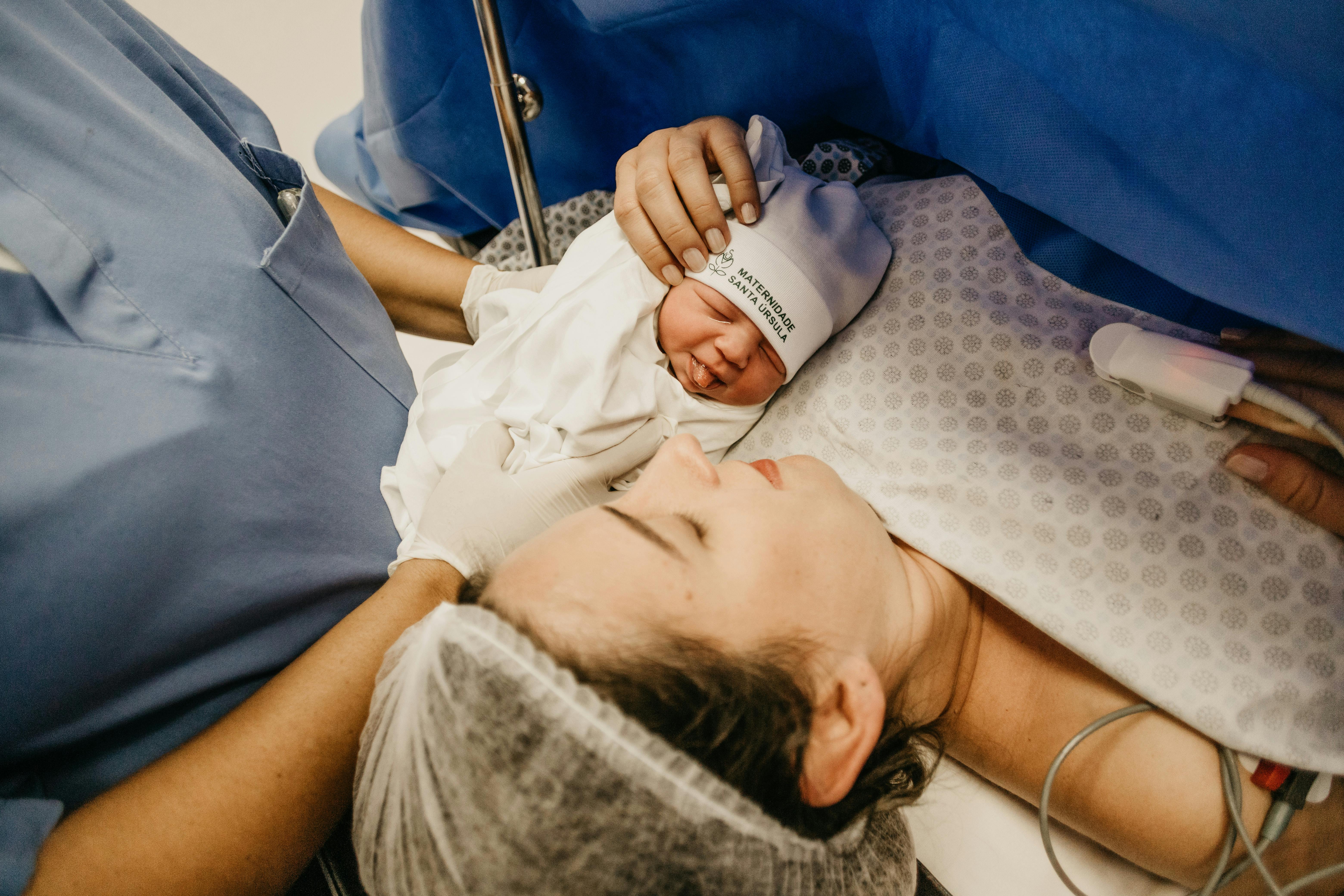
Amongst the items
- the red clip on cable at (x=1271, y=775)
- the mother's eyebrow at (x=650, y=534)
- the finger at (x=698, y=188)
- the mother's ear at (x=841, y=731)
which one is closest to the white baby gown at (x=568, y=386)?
the finger at (x=698, y=188)

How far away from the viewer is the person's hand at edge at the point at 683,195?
92 centimetres

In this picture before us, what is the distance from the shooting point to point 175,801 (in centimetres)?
59

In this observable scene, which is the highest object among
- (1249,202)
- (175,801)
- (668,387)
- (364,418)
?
(1249,202)

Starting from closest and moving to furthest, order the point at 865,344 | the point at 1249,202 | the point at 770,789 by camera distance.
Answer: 1. the point at 1249,202
2. the point at 770,789
3. the point at 865,344

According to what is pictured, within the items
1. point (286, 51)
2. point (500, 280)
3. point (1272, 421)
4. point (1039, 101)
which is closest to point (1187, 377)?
point (1272, 421)

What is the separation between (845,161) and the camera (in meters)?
1.10

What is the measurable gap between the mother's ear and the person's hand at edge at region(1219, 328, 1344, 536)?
1.48ft

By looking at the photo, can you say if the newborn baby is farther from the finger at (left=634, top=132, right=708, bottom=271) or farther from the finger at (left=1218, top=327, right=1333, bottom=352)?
the finger at (left=1218, top=327, right=1333, bottom=352)

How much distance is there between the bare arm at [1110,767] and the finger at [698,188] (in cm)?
60

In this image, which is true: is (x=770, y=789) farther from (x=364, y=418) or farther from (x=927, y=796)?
(x=364, y=418)

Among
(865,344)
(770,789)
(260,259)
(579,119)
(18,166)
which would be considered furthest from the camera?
(579,119)

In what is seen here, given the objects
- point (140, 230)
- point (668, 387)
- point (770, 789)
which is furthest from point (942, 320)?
point (140, 230)

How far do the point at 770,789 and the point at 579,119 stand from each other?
112 centimetres

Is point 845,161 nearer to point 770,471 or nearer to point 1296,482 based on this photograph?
point 770,471
